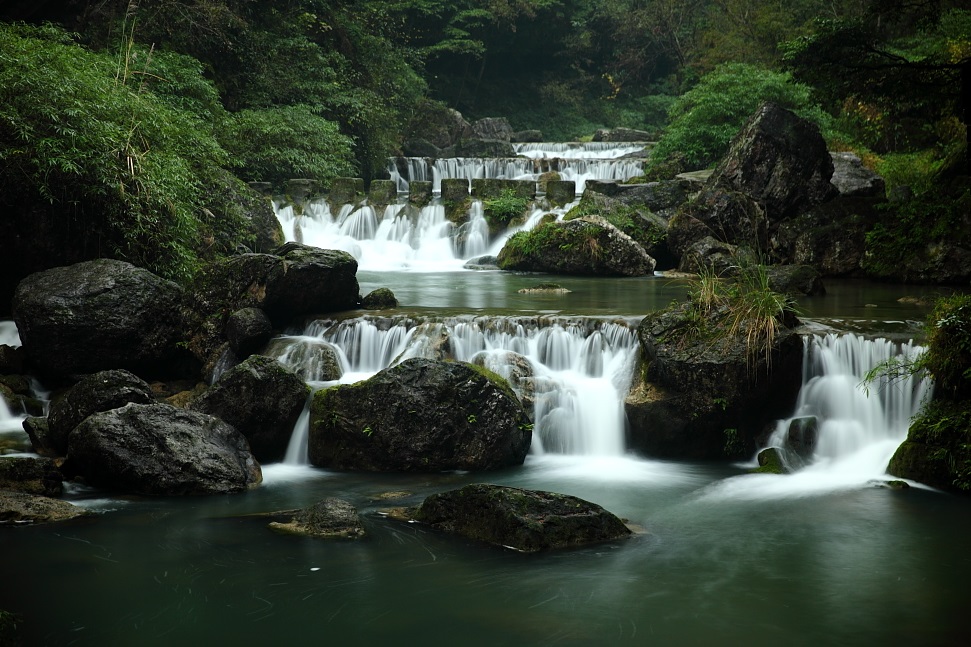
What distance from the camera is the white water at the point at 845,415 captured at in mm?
8109

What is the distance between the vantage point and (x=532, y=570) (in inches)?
232

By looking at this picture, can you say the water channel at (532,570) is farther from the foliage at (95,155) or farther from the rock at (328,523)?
the foliage at (95,155)

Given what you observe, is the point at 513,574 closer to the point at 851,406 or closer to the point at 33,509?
the point at 33,509

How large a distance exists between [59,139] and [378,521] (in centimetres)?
756

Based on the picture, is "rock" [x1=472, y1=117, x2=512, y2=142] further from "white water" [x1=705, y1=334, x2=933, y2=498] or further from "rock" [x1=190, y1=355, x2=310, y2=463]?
"rock" [x1=190, y1=355, x2=310, y2=463]

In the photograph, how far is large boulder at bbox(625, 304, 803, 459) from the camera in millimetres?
8617

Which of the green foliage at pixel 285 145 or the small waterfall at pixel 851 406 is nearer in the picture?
the small waterfall at pixel 851 406

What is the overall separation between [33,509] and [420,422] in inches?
132

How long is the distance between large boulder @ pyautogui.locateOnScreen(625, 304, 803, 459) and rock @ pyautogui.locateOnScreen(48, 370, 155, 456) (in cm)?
499

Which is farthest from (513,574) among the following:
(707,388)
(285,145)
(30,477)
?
(285,145)

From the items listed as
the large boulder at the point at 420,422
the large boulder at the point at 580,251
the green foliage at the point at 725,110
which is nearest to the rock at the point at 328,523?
the large boulder at the point at 420,422

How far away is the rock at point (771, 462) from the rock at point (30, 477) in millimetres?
6401

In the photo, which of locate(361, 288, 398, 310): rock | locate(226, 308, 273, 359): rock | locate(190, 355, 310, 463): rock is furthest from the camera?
locate(361, 288, 398, 310): rock

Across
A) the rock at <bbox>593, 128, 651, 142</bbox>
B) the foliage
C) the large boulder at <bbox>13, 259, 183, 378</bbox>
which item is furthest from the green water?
the rock at <bbox>593, 128, 651, 142</bbox>
